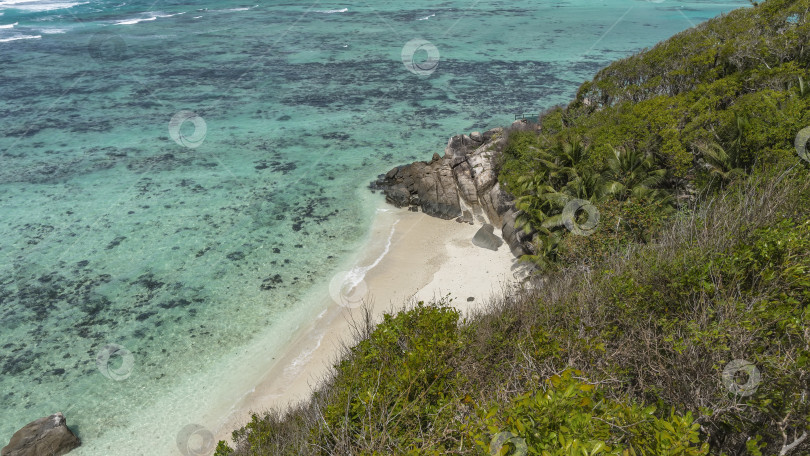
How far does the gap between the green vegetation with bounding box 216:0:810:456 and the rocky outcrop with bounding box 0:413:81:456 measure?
4.82 meters

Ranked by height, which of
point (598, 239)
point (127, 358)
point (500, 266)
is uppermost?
point (598, 239)

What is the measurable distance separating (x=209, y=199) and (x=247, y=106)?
16424 mm

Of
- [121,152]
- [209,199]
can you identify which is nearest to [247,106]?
[121,152]

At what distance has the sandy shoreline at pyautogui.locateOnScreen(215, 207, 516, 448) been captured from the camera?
45.9 feet

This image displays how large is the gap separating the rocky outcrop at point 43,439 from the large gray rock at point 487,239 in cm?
1462

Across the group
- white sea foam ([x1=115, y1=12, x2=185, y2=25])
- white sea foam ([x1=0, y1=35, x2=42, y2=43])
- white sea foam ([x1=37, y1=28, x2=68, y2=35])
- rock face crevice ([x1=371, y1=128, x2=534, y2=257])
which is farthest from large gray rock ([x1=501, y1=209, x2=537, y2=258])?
white sea foam ([x1=115, y1=12, x2=185, y2=25])

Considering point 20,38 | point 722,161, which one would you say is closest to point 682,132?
point 722,161

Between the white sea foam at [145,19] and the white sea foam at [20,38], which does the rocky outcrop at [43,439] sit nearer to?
the white sea foam at [20,38]

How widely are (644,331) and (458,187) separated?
53.8 feet

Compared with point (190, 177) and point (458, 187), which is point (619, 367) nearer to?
point (458, 187)

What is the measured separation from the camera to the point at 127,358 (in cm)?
1528

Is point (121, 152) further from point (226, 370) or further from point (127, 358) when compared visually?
point (226, 370)

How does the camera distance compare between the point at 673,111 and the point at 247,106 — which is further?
the point at 247,106

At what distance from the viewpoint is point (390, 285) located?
58.3 ft
